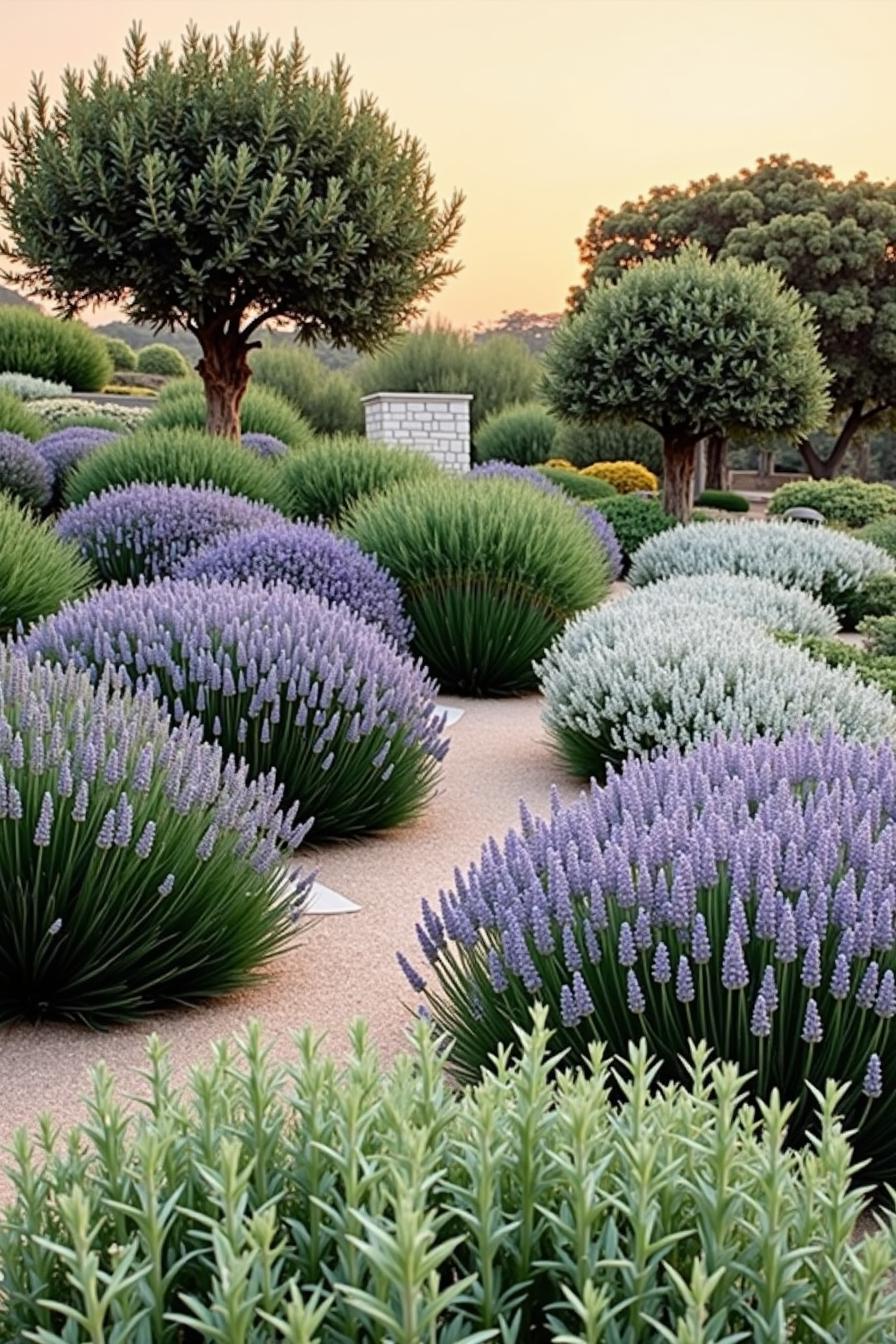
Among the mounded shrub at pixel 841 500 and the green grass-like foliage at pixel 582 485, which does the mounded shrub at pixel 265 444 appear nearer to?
the green grass-like foliage at pixel 582 485

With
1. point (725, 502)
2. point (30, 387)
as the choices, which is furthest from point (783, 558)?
point (30, 387)

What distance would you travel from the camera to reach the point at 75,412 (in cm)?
2447

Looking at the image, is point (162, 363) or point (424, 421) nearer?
point (424, 421)

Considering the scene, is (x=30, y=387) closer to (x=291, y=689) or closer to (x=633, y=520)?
(x=633, y=520)

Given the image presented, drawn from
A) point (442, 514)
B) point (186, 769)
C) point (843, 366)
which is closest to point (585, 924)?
point (186, 769)

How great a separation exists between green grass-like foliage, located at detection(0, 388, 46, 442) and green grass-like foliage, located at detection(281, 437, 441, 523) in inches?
226

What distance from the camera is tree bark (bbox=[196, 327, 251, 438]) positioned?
1631cm

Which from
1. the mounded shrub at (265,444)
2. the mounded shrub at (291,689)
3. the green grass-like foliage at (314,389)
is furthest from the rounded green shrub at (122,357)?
the mounded shrub at (291,689)

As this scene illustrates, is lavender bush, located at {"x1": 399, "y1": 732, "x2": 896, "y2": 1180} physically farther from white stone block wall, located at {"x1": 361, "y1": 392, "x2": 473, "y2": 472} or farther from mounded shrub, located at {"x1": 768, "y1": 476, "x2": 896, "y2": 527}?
mounded shrub, located at {"x1": 768, "y1": 476, "x2": 896, "y2": 527}

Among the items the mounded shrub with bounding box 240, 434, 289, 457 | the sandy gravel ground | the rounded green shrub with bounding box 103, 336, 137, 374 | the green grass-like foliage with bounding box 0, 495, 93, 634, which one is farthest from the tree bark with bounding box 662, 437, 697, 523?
the rounded green shrub with bounding box 103, 336, 137, 374

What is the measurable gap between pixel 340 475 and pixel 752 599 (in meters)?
5.19

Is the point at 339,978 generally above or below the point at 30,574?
below

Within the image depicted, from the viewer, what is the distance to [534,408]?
29.7 metres

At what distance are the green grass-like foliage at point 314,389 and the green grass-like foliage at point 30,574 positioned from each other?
67.6 ft
